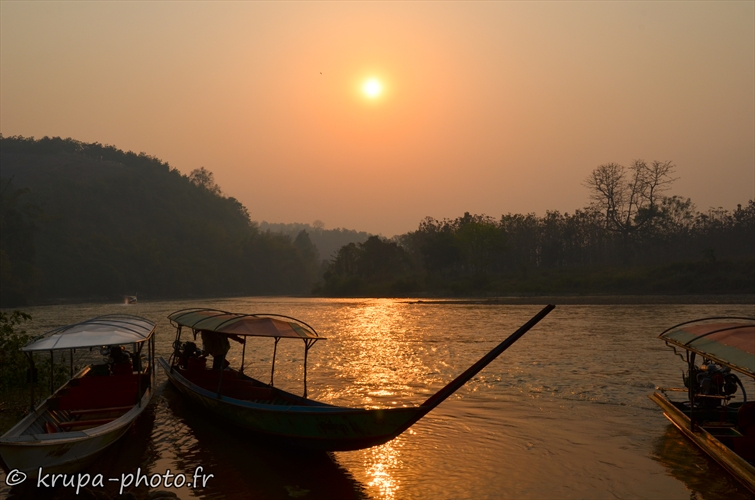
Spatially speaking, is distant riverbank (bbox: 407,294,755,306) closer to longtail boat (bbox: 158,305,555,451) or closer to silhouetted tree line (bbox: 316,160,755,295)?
silhouetted tree line (bbox: 316,160,755,295)

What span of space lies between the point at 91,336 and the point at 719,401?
11805 millimetres

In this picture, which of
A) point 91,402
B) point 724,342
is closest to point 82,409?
point 91,402

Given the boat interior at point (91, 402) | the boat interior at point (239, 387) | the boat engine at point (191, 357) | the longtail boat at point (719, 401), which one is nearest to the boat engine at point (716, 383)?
the longtail boat at point (719, 401)

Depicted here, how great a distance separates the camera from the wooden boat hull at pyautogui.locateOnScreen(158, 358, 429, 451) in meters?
9.63

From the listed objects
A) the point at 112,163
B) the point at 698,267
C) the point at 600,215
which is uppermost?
the point at 112,163

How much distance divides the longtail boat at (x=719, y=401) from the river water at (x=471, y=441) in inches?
22.9

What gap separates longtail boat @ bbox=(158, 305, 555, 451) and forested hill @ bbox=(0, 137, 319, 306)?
A: 74.3 metres

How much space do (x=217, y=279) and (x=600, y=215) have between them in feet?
257

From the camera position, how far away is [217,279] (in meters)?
129

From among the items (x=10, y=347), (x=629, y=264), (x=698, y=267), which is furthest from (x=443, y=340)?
(x=629, y=264)

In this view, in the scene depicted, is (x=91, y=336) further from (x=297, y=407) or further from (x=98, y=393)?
(x=297, y=407)

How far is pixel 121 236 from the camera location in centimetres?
12175

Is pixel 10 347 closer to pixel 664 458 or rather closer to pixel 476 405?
pixel 476 405

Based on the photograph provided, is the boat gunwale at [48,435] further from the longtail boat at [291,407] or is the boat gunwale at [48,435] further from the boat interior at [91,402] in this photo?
the longtail boat at [291,407]
